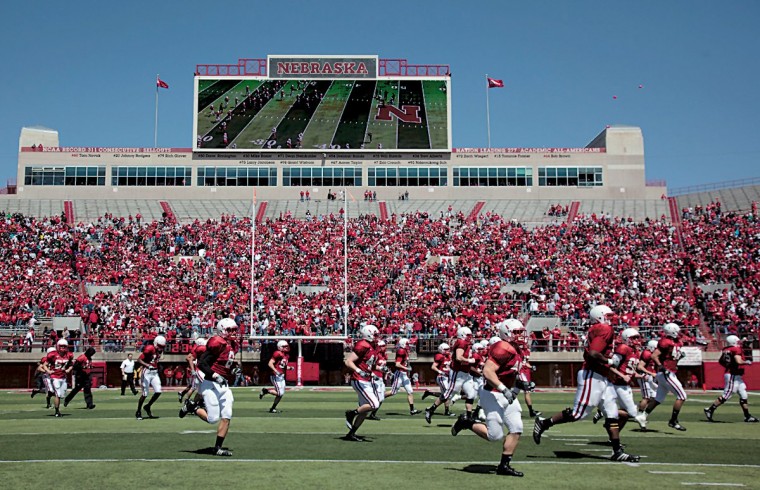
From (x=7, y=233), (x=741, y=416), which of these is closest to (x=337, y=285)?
(x=7, y=233)

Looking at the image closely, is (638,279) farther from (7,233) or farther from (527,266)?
(7,233)

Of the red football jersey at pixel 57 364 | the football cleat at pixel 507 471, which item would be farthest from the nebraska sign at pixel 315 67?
the football cleat at pixel 507 471

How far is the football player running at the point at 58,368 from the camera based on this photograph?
20234 millimetres

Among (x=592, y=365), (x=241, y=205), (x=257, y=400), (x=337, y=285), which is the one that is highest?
(x=241, y=205)

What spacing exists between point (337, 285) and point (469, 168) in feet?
67.0

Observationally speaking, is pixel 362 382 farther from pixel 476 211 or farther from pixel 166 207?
pixel 166 207

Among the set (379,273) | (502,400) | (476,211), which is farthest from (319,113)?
(502,400)

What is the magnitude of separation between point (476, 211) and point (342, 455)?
148 ft

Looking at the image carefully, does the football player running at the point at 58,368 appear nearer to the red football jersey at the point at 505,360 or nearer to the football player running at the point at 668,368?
the red football jersey at the point at 505,360

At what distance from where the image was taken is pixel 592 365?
39.4ft

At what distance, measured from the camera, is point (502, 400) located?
10.3m

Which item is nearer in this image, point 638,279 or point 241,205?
point 638,279

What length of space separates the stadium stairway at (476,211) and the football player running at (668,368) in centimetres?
3707

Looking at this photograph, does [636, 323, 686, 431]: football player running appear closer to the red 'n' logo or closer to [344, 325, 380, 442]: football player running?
[344, 325, 380, 442]: football player running
